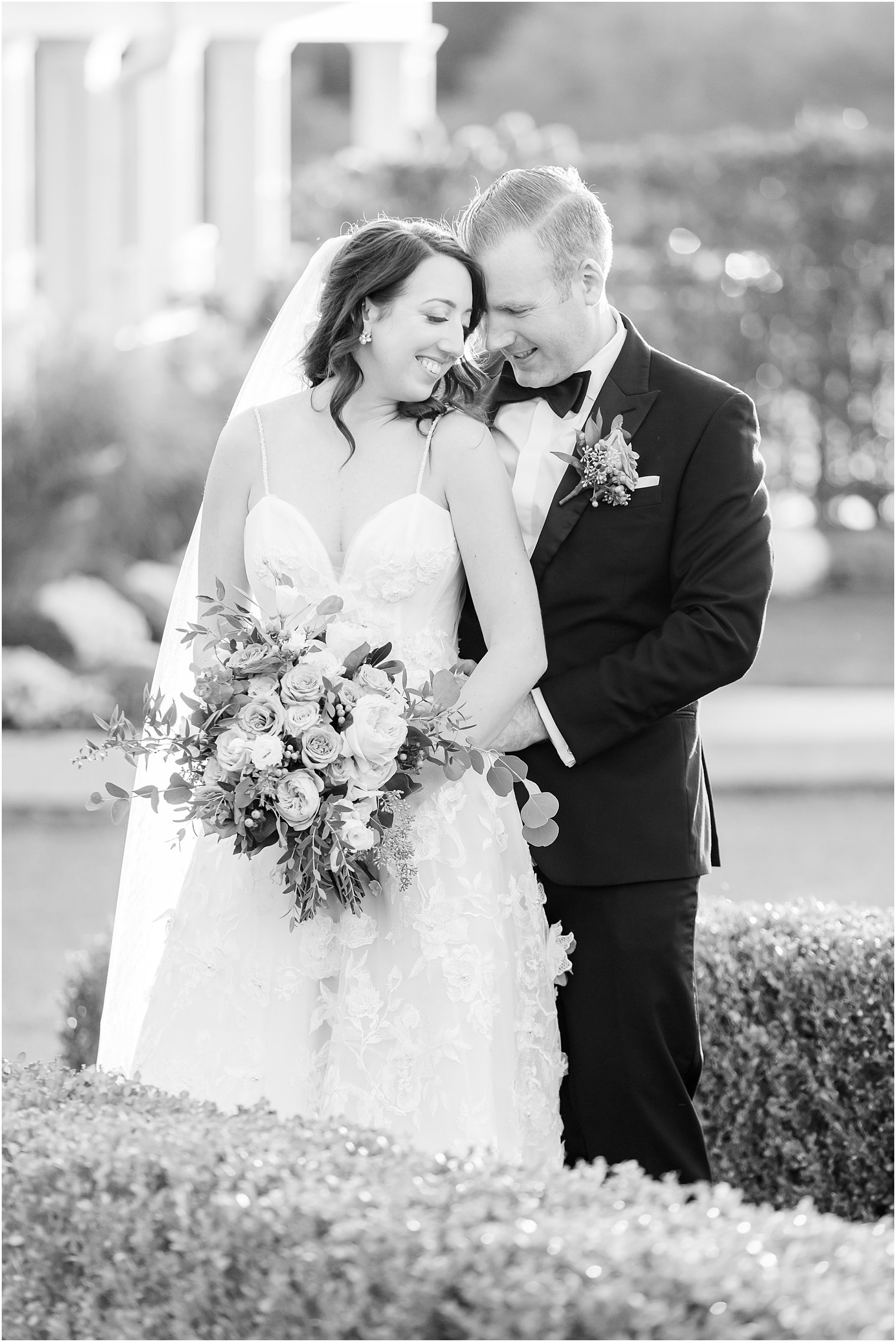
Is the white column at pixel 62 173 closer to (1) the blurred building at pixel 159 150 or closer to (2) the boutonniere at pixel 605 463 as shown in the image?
→ (1) the blurred building at pixel 159 150

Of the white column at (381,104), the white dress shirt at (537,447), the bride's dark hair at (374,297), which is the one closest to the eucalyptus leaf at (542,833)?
the white dress shirt at (537,447)

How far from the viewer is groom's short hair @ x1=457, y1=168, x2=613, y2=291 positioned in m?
3.37

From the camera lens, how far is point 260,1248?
6.93ft

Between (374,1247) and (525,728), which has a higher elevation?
(525,728)

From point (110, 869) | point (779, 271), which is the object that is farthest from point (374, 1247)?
point (779, 271)

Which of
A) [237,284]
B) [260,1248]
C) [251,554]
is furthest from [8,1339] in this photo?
[237,284]

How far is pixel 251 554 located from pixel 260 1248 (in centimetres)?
159

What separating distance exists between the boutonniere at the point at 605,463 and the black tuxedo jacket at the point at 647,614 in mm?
33

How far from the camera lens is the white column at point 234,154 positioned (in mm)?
18156

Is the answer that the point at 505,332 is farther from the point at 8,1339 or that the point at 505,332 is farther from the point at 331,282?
the point at 8,1339

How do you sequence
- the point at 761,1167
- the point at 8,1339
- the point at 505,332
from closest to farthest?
the point at 8,1339 < the point at 505,332 < the point at 761,1167

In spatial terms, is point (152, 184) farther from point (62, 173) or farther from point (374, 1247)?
point (374, 1247)

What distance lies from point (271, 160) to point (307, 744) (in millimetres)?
17584

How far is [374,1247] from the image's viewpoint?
202 centimetres
